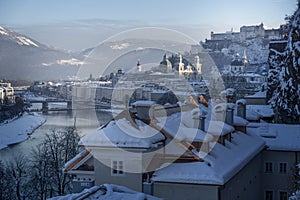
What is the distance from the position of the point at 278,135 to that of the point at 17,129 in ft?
63.9

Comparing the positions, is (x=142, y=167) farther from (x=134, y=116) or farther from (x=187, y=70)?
(x=187, y=70)

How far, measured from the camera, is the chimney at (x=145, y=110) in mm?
4730

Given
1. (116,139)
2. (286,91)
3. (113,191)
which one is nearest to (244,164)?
(116,139)

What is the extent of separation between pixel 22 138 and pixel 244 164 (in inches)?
681

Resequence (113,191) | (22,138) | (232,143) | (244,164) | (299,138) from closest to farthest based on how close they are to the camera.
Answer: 1. (113,191)
2. (244,164)
3. (232,143)
4. (299,138)
5. (22,138)

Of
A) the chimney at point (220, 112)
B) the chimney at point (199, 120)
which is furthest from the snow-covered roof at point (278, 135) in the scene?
the chimney at point (199, 120)

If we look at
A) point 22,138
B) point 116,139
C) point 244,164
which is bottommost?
point 22,138

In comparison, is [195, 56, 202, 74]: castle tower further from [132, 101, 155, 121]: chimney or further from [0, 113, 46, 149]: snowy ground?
[132, 101, 155, 121]: chimney

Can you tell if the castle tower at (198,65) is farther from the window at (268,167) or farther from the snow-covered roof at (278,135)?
the window at (268,167)

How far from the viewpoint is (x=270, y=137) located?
712 centimetres

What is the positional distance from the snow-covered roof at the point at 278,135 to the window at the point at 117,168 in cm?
311

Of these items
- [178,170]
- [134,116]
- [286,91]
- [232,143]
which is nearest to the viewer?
[178,170]

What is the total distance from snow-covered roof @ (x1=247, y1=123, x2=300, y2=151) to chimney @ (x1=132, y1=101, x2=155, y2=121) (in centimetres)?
281

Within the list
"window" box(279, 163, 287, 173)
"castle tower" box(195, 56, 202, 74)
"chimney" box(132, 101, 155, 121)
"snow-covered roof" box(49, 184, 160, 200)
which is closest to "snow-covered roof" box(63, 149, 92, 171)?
"chimney" box(132, 101, 155, 121)
